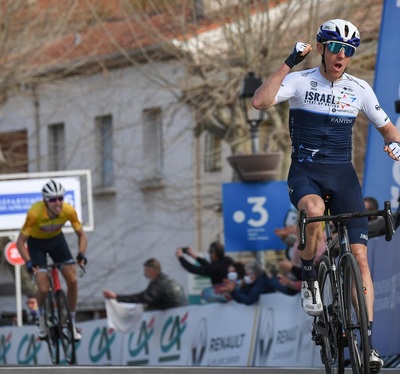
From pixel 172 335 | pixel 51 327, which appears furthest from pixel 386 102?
pixel 172 335

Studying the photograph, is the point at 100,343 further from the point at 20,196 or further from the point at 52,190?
the point at 20,196

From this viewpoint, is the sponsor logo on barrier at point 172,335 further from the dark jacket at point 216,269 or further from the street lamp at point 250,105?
the street lamp at point 250,105

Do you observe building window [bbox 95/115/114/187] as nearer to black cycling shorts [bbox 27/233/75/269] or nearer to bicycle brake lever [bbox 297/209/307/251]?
black cycling shorts [bbox 27/233/75/269]

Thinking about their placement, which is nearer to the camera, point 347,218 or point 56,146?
point 347,218

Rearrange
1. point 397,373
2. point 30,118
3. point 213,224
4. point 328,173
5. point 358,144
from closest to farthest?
point 328,173 < point 397,373 < point 358,144 < point 213,224 < point 30,118

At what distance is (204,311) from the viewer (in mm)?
18484

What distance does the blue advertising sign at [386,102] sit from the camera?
625 inches

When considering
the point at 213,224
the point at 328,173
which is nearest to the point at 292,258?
the point at 328,173

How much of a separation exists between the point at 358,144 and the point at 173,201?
6.75 metres

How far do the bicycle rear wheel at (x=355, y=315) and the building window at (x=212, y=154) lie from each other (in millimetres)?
26985

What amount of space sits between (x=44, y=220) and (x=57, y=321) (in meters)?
1.17

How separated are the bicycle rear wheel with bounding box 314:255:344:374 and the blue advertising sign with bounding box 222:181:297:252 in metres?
9.98

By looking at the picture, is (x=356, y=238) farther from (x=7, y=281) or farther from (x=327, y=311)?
(x=7, y=281)

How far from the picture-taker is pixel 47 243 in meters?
16.1
